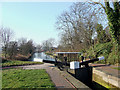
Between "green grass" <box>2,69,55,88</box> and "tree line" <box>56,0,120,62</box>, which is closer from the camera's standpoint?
"green grass" <box>2,69,55,88</box>

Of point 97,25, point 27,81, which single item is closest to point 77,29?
point 97,25

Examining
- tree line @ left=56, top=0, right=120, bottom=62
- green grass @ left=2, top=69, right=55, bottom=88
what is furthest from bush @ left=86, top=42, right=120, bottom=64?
green grass @ left=2, top=69, right=55, bottom=88

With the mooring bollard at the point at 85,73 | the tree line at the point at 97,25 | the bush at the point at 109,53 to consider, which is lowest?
the mooring bollard at the point at 85,73

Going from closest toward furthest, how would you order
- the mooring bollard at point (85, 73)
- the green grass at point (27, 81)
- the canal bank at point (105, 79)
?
the green grass at point (27, 81), the canal bank at point (105, 79), the mooring bollard at point (85, 73)

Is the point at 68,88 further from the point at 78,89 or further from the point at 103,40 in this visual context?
the point at 103,40

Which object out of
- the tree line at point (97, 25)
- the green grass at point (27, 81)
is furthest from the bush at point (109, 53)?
the green grass at point (27, 81)

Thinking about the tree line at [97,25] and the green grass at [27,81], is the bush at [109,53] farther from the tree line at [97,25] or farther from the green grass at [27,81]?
the green grass at [27,81]

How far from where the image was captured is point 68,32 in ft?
87.1

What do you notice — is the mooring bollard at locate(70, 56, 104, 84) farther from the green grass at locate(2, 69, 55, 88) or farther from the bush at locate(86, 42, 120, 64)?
the green grass at locate(2, 69, 55, 88)

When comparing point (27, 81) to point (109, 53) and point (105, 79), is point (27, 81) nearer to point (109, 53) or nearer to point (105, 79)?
point (105, 79)

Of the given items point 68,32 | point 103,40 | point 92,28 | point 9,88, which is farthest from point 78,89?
point 68,32

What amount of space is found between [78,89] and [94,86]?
5.00 m

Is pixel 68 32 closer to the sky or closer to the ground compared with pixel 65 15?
closer to the ground

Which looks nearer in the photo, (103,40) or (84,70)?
(84,70)
